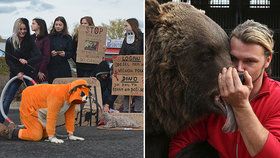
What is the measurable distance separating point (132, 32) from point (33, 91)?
52 cm

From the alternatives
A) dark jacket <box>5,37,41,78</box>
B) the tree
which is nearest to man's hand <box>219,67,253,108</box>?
the tree

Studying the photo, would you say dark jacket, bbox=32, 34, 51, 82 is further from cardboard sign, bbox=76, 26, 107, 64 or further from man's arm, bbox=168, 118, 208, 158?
man's arm, bbox=168, 118, 208, 158

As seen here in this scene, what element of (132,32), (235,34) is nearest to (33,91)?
(132,32)

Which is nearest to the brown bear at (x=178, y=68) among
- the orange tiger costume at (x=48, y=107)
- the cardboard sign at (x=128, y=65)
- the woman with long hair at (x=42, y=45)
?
the cardboard sign at (x=128, y=65)

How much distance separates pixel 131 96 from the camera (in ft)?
7.36

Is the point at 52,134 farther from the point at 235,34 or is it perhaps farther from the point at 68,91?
the point at 235,34

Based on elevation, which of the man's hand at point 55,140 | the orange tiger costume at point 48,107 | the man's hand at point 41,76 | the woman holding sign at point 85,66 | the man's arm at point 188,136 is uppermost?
the woman holding sign at point 85,66

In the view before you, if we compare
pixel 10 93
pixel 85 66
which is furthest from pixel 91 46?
pixel 10 93

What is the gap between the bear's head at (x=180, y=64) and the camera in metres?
1.95

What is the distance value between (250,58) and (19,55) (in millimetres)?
1034

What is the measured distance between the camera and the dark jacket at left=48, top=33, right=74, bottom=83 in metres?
2.20

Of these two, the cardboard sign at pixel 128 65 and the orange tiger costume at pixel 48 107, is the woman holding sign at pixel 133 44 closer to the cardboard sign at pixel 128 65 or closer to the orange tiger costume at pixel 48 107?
the cardboard sign at pixel 128 65

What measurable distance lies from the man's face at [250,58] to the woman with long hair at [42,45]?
86 cm

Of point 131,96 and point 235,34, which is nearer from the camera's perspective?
point 235,34
